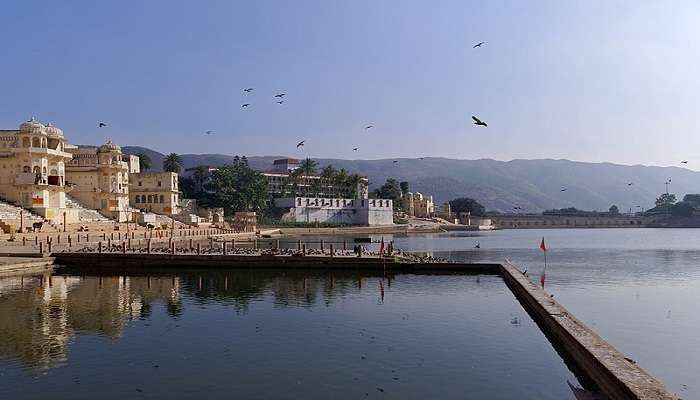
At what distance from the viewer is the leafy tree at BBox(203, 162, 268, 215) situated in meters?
122

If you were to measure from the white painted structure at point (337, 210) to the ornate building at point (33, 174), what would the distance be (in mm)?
64696

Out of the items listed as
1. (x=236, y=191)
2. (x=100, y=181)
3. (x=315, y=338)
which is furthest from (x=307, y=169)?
(x=315, y=338)

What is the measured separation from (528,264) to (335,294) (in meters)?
24.0

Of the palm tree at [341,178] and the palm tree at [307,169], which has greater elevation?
the palm tree at [307,169]

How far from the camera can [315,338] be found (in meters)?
20.6

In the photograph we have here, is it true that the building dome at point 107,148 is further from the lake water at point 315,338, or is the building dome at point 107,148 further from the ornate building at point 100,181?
the lake water at point 315,338

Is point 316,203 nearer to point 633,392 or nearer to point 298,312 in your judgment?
point 298,312

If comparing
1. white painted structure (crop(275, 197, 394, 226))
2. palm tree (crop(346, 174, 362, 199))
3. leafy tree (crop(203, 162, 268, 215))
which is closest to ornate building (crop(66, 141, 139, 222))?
leafy tree (crop(203, 162, 268, 215))

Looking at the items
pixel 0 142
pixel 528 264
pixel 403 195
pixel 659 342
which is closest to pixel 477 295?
pixel 659 342

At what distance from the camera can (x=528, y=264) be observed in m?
49.6

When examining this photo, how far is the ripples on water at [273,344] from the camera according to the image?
1540 cm

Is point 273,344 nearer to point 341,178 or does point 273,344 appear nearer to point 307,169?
point 341,178

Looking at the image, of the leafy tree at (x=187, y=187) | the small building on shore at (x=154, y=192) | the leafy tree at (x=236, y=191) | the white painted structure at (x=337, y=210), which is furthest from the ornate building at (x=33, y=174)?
the white painted structure at (x=337, y=210)

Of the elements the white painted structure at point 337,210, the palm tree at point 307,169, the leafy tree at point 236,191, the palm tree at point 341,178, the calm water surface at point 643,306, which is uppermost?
the palm tree at point 307,169
